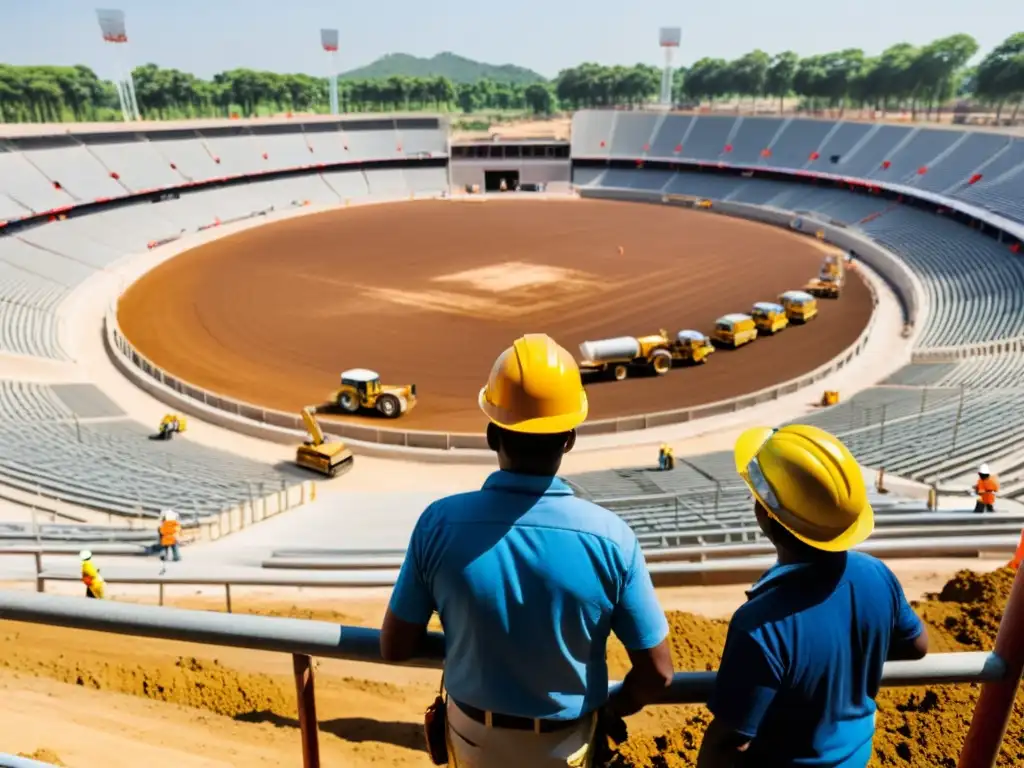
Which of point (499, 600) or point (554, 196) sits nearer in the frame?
point (499, 600)

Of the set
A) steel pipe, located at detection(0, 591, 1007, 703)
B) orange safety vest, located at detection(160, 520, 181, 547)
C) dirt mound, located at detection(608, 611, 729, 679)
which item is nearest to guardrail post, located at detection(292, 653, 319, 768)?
steel pipe, located at detection(0, 591, 1007, 703)

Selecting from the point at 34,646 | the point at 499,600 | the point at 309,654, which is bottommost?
the point at 34,646

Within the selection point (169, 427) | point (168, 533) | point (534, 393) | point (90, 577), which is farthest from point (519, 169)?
point (534, 393)

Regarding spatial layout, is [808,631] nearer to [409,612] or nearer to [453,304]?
[409,612]

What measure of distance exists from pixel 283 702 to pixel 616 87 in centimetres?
14268

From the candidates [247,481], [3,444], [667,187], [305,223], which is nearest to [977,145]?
[667,187]

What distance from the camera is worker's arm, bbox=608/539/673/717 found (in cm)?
297

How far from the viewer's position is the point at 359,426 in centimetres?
2739

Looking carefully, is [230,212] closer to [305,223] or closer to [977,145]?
[305,223]

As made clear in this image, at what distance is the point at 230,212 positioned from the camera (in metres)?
75.2

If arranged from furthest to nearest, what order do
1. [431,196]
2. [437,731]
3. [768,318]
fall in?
1. [431,196]
2. [768,318]
3. [437,731]

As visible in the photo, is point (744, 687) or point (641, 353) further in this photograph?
point (641, 353)

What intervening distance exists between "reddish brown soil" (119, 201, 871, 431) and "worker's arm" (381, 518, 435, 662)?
82.7ft

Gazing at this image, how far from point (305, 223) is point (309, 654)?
240ft
